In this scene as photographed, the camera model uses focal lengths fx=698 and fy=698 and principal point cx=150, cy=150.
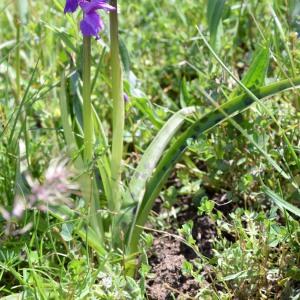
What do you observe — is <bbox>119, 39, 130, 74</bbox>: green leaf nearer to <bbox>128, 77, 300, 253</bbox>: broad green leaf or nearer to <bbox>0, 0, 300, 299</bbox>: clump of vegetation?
<bbox>0, 0, 300, 299</bbox>: clump of vegetation

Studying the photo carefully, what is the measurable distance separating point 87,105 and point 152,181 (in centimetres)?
29

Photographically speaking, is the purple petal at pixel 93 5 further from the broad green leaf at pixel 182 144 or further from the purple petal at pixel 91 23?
the broad green leaf at pixel 182 144

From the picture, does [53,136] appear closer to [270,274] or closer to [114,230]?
[114,230]

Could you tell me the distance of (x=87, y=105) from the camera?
1.85m

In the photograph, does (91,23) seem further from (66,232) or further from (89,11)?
(66,232)

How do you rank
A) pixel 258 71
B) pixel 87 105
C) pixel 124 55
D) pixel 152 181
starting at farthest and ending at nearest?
1. pixel 124 55
2. pixel 258 71
3. pixel 152 181
4. pixel 87 105

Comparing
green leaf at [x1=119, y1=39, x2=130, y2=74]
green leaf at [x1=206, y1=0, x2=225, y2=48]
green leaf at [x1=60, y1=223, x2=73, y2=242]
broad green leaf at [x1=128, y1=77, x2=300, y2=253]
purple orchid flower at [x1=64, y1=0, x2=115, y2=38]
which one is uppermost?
purple orchid flower at [x1=64, y1=0, x2=115, y2=38]

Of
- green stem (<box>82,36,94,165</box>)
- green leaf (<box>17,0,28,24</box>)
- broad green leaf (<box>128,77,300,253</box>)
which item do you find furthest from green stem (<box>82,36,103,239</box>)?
green leaf (<box>17,0,28,24</box>)

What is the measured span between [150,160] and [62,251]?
0.36 meters

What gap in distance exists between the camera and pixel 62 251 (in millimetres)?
1980

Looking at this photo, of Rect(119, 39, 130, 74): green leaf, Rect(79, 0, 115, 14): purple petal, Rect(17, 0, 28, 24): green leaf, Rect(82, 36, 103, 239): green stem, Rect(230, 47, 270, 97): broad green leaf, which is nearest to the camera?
Rect(79, 0, 115, 14): purple petal

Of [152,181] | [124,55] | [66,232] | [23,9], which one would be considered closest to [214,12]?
[124,55]

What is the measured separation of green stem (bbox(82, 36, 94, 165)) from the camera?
1.81 metres

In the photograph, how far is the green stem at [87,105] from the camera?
181 centimetres
